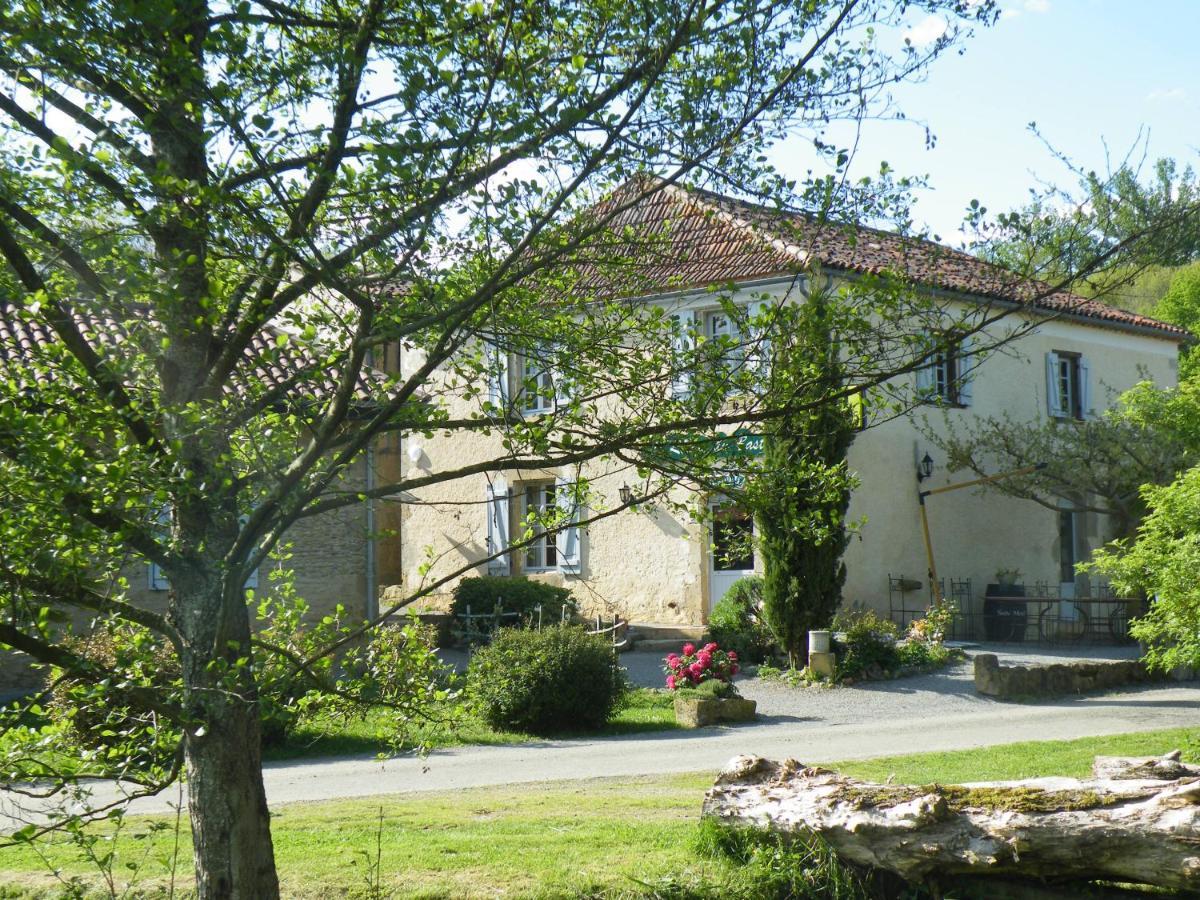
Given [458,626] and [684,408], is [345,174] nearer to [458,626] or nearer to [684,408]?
[684,408]

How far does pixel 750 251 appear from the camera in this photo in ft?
17.4

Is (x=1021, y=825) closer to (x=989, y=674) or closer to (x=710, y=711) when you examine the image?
(x=710, y=711)

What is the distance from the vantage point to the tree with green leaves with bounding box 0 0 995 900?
401 centimetres

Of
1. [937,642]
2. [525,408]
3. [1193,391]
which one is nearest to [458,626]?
[937,642]

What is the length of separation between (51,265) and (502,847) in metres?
4.14

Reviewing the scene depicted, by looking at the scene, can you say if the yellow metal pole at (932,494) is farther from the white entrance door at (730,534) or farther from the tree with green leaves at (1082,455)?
the white entrance door at (730,534)

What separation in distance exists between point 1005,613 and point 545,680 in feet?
36.6

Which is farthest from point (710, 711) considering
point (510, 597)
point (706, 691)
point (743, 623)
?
point (510, 597)

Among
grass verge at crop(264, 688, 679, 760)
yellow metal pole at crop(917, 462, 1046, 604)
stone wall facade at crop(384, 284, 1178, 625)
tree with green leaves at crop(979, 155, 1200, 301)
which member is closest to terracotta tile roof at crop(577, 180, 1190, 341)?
tree with green leaves at crop(979, 155, 1200, 301)

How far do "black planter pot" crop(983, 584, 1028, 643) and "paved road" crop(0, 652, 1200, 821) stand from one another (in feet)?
14.4

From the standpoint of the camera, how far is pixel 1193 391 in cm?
1764

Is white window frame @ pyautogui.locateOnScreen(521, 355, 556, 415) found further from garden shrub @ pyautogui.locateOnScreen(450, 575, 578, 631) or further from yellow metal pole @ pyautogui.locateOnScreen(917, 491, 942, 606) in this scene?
yellow metal pole @ pyautogui.locateOnScreen(917, 491, 942, 606)

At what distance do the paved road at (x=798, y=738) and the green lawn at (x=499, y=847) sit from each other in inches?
39.1

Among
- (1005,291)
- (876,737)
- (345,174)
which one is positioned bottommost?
(876,737)
